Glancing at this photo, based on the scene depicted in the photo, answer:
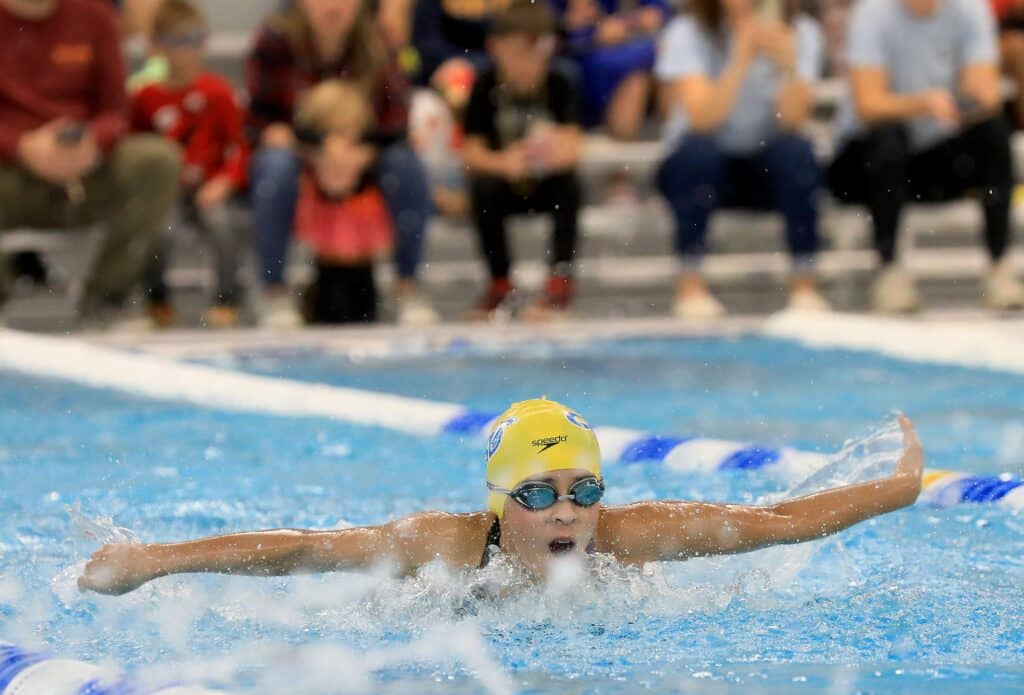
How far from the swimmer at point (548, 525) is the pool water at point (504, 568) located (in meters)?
0.07

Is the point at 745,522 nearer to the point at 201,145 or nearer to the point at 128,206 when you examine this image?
the point at 128,206

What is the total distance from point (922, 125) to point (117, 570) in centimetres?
573

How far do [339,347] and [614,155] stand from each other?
6.77ft

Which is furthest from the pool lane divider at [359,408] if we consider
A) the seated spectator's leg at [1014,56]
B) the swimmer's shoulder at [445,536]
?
the seated spectator's leg at [1014,56]

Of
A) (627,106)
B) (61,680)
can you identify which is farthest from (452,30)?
(61,680)

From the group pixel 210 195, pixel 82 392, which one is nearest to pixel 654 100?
pixel 210 195

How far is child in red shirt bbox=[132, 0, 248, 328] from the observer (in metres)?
7.95

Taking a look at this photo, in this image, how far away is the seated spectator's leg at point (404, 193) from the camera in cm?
785

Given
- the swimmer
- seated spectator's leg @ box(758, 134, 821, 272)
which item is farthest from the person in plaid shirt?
the swimmer

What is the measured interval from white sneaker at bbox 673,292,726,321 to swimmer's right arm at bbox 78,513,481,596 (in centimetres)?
432

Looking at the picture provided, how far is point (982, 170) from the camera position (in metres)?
7.90

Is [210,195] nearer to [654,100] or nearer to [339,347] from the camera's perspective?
[339,347]

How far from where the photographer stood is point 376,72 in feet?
26.0

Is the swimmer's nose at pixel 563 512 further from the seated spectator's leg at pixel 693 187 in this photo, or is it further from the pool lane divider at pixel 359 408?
the seated spectator's leg at pixel 693 187
